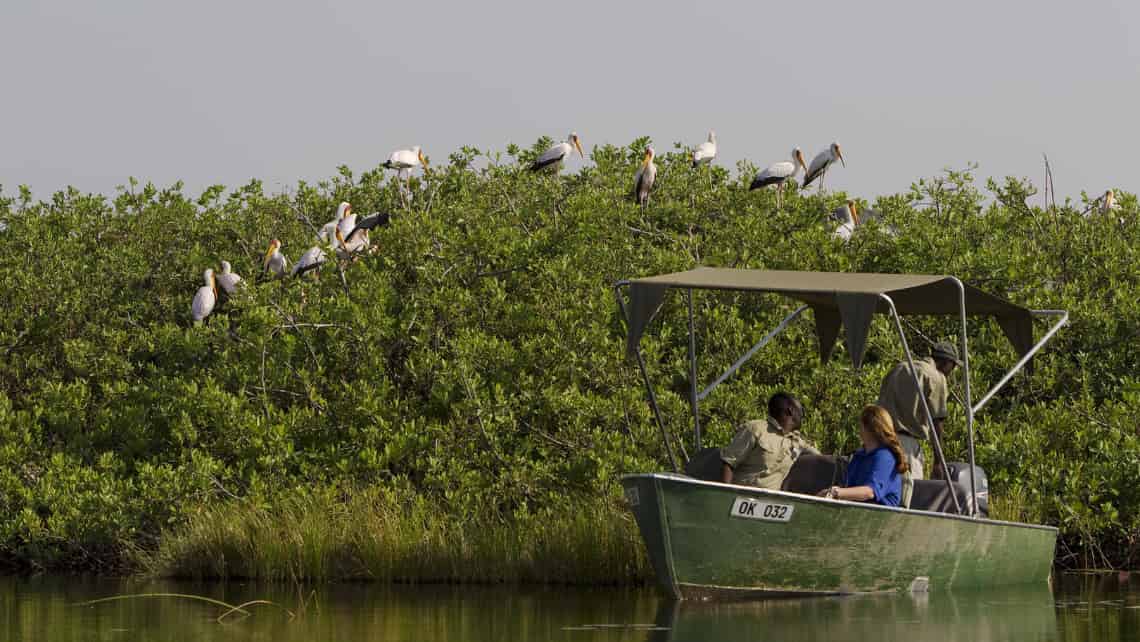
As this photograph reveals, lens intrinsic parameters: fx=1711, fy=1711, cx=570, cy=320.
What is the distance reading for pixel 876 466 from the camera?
1093cm

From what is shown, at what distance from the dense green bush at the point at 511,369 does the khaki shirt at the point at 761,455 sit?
248cm

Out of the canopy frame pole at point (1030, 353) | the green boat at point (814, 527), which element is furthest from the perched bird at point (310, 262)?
the canopy frame pole at point (1030, 353)

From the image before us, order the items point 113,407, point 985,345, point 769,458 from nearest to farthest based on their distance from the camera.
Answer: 1. point 769,458
2. point 985,345
3. point 113,407

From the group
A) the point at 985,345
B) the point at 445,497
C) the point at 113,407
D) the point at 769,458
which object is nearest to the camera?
the point at 769,458

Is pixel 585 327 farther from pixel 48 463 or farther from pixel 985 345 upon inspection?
pixel 48 463

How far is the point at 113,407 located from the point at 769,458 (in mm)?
8260

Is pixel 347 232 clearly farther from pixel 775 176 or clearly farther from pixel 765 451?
pixel 765 451

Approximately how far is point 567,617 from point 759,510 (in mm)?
1368

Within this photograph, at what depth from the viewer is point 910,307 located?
1301 cm

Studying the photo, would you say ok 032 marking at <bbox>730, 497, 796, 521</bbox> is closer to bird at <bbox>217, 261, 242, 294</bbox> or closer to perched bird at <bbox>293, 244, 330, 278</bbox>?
perched bird at <bbox>293, 244, 330, 278</bbox>

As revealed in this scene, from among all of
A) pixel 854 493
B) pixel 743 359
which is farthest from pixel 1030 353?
pixel 854 493

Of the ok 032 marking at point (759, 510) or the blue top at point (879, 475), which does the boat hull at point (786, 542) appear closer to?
the ok 032 marking at point (759, 510)

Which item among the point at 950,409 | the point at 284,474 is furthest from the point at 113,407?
the point at 950,409

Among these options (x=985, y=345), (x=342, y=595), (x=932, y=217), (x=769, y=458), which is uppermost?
(x=932, y=217)
